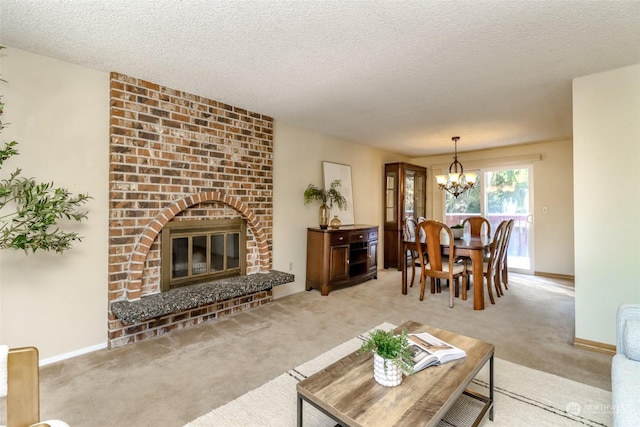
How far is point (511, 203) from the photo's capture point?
5496 millimetres

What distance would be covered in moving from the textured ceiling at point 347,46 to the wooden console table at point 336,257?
1710 mm

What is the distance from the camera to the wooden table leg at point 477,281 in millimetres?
3396

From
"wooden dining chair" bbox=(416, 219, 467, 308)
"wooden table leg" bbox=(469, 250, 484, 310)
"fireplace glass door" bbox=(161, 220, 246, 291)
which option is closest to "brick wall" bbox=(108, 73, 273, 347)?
"fireplace glass door" bbox=(161, 220, 246, 291)

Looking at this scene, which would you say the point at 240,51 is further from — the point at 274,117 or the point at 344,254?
the point at 344,254

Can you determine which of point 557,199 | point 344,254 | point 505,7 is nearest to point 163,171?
point 344,254

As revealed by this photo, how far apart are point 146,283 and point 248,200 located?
1342 mm

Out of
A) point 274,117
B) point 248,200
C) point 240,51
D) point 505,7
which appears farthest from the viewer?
point 274,117

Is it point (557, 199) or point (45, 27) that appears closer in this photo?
point (45, 27)

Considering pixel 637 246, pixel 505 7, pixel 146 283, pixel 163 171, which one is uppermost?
pixel 505 7

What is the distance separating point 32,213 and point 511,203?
253 inches

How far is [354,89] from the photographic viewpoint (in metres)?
2.89
